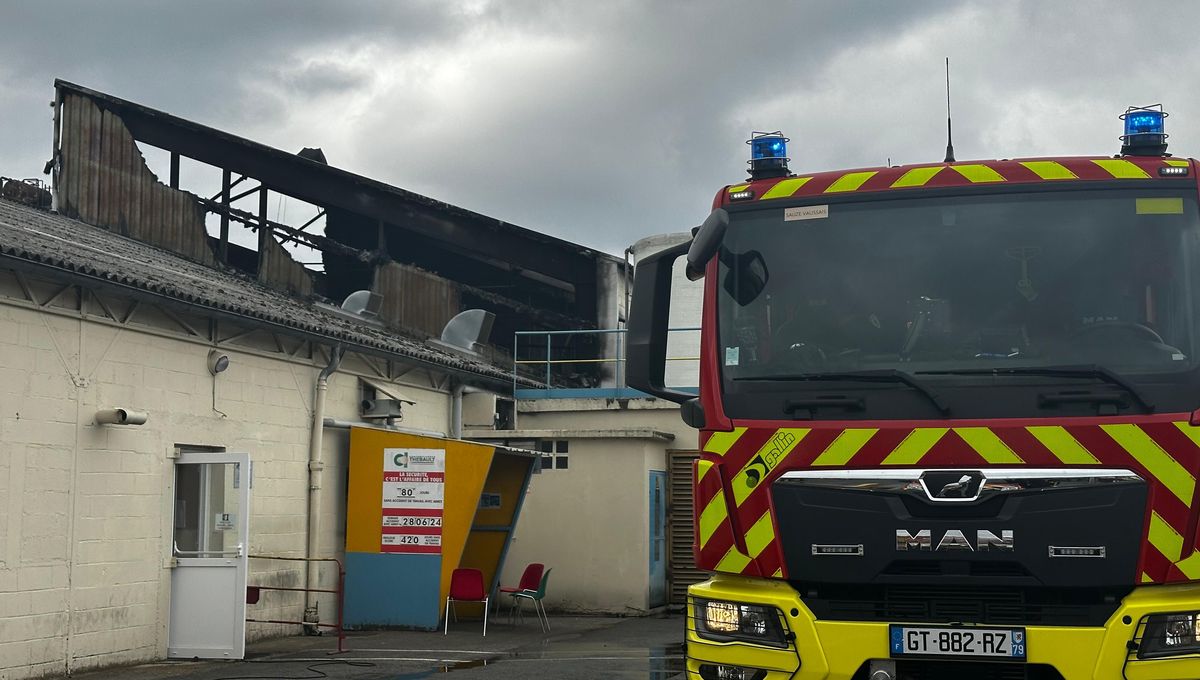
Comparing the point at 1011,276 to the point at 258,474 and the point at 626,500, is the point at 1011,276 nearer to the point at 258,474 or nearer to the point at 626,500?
the point at 258,474

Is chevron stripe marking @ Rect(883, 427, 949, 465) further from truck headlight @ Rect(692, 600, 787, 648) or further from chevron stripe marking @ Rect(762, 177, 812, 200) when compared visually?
chevron stripe marking @ Rect(762, 177, 812, 200)

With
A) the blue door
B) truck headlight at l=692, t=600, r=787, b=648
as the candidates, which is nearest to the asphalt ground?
the blue door

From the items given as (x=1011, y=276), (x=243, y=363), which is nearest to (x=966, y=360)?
(x=1011, y=276)

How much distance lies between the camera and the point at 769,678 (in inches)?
230

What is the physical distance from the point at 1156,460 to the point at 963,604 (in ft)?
3.24

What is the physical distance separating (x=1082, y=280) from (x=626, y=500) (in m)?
14.6

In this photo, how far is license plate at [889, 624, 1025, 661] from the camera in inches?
219

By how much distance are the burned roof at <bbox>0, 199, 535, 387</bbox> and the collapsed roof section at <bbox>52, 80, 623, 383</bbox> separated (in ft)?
17.7

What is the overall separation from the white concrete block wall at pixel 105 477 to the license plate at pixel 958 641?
8.86 metres

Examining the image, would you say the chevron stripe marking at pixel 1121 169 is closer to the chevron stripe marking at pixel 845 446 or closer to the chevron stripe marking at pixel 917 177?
the chevron stripe marking at pixel 917 177

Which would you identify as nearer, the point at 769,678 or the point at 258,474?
the point at 769,678

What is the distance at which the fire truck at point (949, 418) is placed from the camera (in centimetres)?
553

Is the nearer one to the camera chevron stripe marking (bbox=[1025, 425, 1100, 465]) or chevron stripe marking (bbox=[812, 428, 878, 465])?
chevron stripe marking (bbox=[1025, 425, 1100, 465])

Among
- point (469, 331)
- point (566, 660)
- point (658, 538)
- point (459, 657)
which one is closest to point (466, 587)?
point (459, 657)
